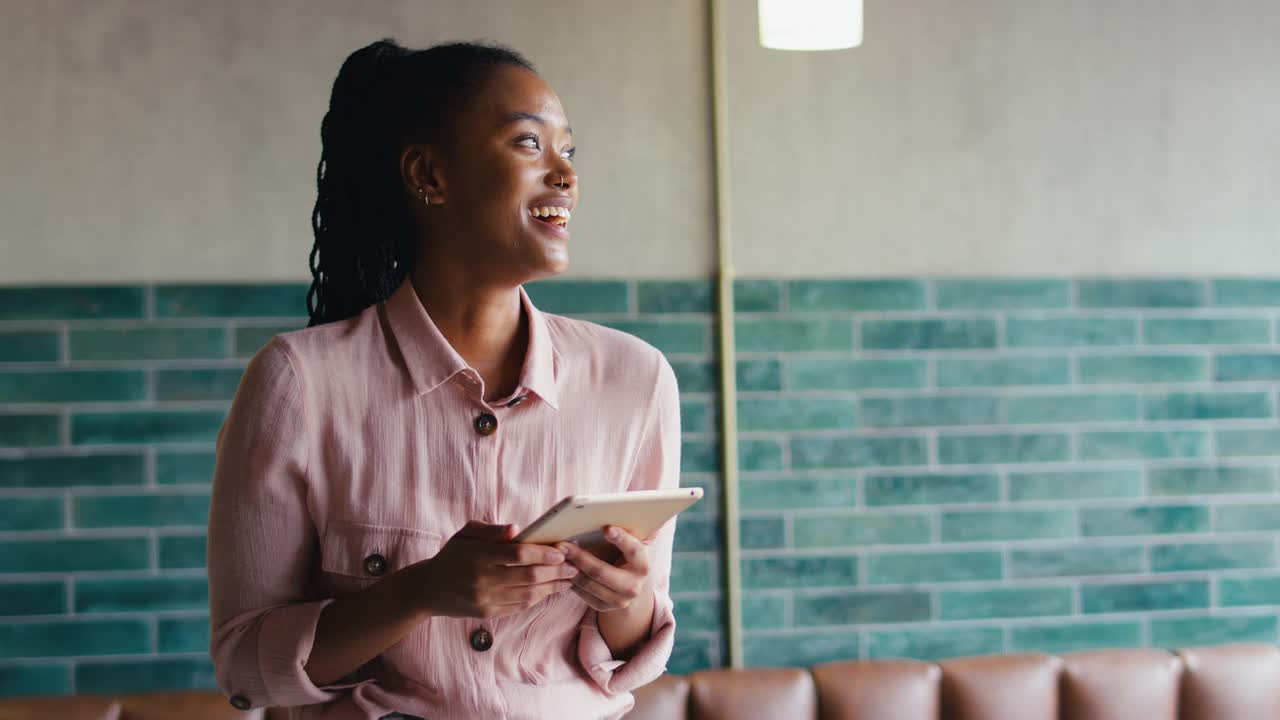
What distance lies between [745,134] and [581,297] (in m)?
0.43

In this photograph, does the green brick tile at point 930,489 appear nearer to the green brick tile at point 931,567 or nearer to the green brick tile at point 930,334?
the green brick tile at point 931,567

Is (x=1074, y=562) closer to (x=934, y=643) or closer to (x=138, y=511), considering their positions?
(x=934, y=643)

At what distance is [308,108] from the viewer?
2016mm

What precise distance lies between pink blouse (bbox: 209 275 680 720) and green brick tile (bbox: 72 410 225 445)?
0.95 m

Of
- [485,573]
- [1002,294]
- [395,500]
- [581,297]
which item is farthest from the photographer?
[1002,294]

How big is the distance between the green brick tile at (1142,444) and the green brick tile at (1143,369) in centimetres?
10

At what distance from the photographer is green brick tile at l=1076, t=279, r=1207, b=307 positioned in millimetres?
2203

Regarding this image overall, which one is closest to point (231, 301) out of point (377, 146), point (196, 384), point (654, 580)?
point (196, 384)

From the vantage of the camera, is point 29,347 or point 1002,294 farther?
point 1002,294

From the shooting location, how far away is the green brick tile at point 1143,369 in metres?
2.21

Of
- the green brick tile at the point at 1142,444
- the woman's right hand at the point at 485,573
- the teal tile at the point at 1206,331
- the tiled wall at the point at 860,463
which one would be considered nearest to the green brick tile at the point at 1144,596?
the tiled wall at the point at 860,463

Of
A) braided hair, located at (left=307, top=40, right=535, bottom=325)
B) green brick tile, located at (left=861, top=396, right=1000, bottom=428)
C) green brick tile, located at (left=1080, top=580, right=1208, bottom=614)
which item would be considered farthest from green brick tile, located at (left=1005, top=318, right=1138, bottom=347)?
braided hair, located at (left=307, top=40, right=535, bottom=325)

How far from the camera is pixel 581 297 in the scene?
6.81ft

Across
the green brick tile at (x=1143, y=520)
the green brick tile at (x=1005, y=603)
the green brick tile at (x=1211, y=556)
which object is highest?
the green brick tile at (x=1143, y=520)
